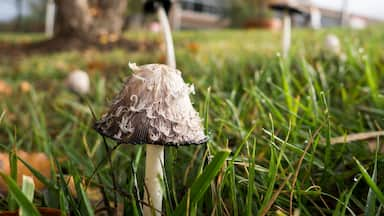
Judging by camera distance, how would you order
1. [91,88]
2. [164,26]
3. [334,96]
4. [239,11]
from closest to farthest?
[334,96]
[164,26]
[91,88]
[239,11]

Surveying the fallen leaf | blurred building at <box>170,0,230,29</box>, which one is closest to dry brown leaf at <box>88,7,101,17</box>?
the fallen leaf

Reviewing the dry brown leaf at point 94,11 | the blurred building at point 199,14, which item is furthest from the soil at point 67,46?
the blurred building at point 199,14

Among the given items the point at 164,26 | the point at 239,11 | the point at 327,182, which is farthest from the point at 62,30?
the point at 239,11

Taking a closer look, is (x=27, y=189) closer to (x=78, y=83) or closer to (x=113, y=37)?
(x=78, y=83)

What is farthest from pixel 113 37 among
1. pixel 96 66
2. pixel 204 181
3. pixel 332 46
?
pixel 204 181

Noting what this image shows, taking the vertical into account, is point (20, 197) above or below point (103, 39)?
above

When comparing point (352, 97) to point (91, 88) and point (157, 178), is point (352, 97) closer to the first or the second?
point (157, 178)

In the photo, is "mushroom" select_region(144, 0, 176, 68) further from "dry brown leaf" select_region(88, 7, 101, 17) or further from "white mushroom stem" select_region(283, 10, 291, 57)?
"dry brown leaf" select_region(88, 7, 101, 17)
